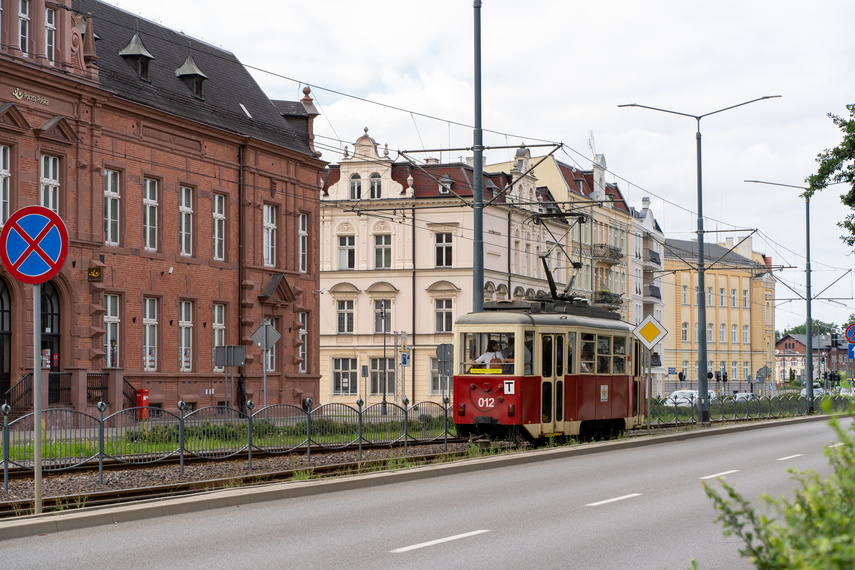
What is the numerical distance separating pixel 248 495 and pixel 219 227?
27.1 meters

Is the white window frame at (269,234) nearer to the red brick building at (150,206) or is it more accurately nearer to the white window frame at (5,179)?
the red brick building at (150,206)

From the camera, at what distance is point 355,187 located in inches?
2618

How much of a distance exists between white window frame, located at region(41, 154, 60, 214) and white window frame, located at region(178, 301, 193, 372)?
6.78 meters

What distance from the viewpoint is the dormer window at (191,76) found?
4047cm

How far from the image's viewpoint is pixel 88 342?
111 ft

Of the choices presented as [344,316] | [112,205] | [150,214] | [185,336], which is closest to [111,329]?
[112,205]

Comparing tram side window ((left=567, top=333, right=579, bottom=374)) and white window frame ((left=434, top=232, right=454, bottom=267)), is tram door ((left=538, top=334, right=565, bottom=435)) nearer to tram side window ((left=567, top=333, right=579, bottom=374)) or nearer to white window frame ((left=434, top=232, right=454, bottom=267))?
tram side window ((left=567, top=333, right=579, bottom=374))

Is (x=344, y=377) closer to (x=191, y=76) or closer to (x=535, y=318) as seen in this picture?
(x=191, y=76)

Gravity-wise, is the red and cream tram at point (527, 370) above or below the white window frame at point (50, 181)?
below

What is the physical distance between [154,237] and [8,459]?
23012 mm

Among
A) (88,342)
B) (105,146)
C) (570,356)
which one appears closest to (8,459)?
(570,356)

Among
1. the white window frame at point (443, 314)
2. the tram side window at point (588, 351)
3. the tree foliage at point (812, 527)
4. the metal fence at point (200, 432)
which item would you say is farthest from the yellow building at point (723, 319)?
the tree foliage at point (812, 527)

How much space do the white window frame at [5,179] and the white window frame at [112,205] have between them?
3.91 metres

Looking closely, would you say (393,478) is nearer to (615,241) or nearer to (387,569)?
(387,569)
